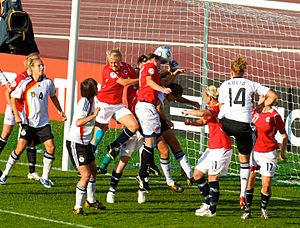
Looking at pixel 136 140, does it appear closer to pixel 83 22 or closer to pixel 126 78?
pixel 126 78

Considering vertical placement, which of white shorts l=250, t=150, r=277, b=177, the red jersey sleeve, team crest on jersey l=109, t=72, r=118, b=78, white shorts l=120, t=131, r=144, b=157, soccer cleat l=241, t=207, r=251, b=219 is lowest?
soccer cleat l=241, t=207, r=251, b=219

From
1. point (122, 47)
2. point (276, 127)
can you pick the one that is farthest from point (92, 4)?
point (276, 127)

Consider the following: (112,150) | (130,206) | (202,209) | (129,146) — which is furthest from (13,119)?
(202,209)

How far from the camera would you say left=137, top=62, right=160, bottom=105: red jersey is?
14534 mm

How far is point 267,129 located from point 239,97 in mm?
A: 905

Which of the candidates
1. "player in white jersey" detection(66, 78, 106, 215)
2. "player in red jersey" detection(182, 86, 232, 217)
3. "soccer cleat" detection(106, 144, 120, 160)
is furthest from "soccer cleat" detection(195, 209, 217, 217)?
"soccer cleat" detection(106, 144, 120, 160)

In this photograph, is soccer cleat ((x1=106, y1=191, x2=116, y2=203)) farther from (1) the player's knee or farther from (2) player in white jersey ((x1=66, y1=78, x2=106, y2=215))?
(1) the player's knee

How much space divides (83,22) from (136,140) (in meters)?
25.5

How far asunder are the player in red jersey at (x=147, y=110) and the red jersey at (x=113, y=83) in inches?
32.5

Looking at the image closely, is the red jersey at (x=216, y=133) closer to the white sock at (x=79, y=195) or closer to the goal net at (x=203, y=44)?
the white sock at (x=79, y=195)

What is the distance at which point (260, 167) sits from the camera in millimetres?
13906

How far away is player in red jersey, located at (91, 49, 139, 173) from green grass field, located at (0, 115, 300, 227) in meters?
0.85

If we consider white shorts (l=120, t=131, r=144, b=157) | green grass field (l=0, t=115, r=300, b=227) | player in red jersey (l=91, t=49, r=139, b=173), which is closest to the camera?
green grass field (l=0, t=115, r=300, b=227)

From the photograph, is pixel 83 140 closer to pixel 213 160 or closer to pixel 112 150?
pixel 213 160
